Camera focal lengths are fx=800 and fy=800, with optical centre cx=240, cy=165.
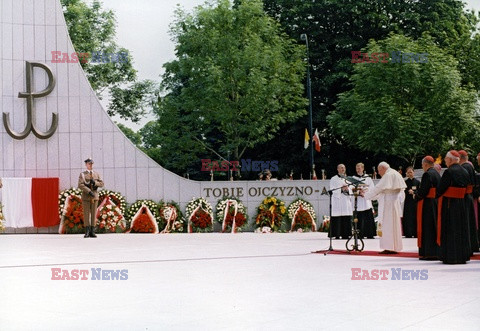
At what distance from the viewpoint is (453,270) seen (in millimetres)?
13273

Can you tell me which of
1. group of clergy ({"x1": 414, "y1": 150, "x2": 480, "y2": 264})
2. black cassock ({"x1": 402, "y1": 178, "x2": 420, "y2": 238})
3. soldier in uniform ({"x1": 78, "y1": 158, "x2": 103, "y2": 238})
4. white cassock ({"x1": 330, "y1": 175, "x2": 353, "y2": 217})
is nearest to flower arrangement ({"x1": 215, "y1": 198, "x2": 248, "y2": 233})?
white cassock ({"x1": 330, "y1": 175, "x2": 353, "y2": 217})

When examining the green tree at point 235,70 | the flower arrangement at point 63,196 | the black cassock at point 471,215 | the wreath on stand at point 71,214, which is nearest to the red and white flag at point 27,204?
the flower arrangement at point 63,196

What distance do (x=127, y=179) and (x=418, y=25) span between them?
2407 centimetres

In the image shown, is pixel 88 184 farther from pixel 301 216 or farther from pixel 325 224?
pixel 325 224

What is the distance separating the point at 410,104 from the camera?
38906 mm

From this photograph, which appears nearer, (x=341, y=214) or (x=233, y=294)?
(x=233, y=294)

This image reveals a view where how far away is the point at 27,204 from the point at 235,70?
14.6 m

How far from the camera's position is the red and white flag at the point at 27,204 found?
26.3m

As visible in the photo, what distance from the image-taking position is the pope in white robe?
54.4 ft

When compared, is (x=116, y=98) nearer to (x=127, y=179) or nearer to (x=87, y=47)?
(x=87, y=47)

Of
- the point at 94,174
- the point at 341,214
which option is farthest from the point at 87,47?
the point at 341,214

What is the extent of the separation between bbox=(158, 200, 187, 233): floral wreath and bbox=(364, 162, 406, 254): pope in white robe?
449 inches

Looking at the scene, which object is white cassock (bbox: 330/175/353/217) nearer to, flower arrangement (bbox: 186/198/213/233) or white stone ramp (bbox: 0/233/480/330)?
flower arrangement (bbox: 186/198/213/233)

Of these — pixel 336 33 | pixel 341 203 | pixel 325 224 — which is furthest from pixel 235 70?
pixel 341 203
